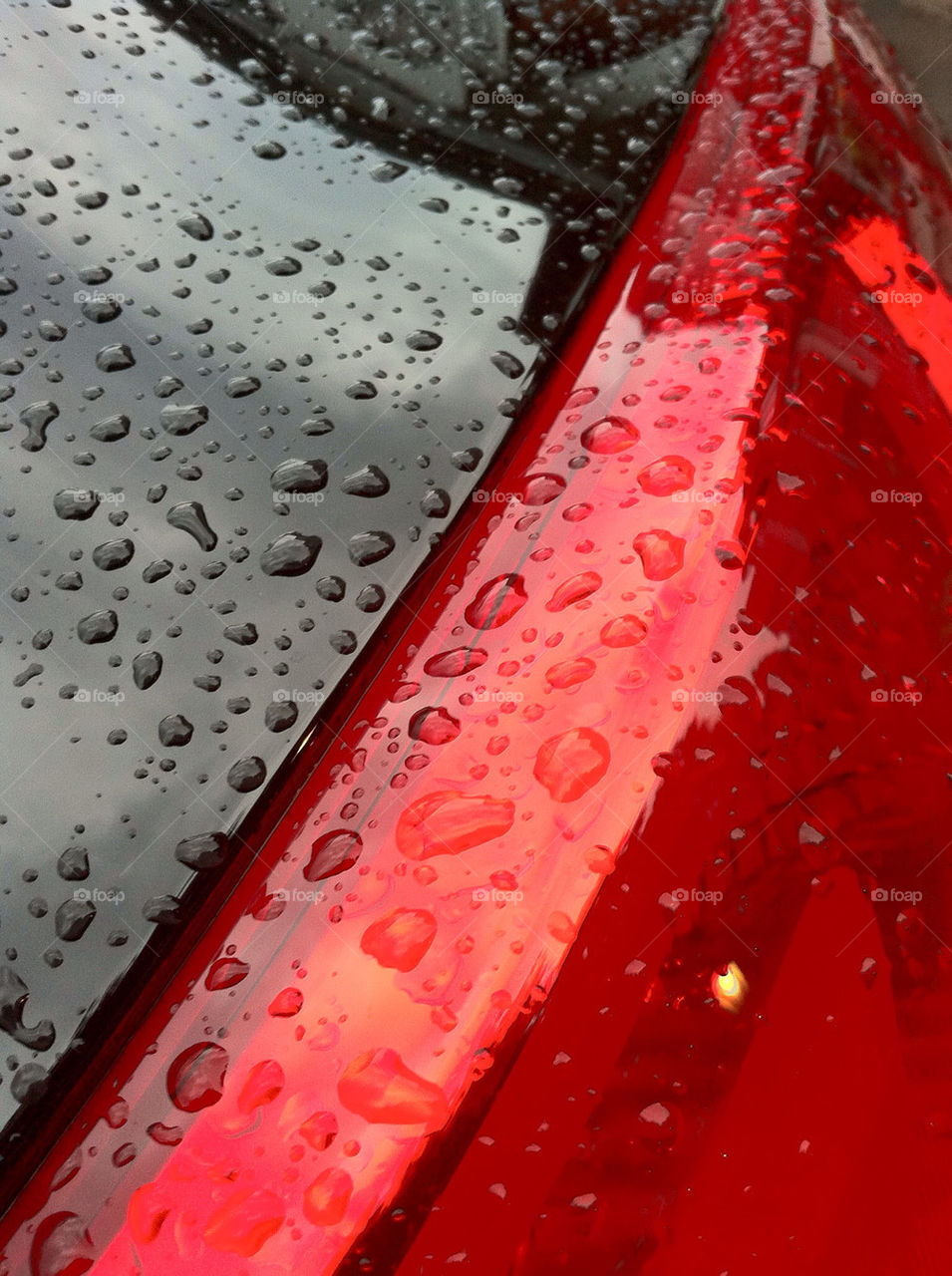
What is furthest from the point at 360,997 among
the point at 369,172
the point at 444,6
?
the point at 444,6

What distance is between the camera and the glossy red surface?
629mm

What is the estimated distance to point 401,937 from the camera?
0.69m

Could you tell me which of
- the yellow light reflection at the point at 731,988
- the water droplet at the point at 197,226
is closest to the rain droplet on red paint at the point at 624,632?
the yellow light reflection at the point at 731,988

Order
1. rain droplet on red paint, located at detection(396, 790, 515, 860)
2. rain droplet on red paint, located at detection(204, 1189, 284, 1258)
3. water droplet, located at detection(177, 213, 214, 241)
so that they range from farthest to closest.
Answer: water droplet, located at detection(177, 213, 214, 241) → rain droplet on red paint, located at detection(396, 790, 515, 860) → rain droplet on red paint, located at detection(204, 1189, 284, 1258)

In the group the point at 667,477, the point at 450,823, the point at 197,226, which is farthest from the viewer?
the point at 197,226

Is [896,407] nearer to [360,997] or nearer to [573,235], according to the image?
[573,235]

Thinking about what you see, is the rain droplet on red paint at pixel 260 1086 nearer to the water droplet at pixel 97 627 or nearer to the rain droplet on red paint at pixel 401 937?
the rain droplet on red paint at pixel 401 937

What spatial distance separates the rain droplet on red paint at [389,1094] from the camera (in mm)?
630

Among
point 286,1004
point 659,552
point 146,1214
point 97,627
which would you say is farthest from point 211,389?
point 146,1214

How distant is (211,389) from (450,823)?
0.52 metres

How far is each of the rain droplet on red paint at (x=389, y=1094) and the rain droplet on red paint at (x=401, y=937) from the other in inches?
2.5

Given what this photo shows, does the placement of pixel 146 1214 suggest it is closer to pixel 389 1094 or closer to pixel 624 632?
pixel 389 1094

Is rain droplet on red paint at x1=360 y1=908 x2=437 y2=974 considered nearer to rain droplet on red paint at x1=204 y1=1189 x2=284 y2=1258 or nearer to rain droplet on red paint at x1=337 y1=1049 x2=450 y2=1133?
rain droplet on red paint at x1=337 y1=1049 x2=450 y2=1133

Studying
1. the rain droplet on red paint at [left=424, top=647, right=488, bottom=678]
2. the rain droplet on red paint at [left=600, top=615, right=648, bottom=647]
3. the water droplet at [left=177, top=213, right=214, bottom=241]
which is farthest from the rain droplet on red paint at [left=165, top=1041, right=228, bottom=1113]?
the water droplet at [left=177, top=213, right=214, bottom=241]
